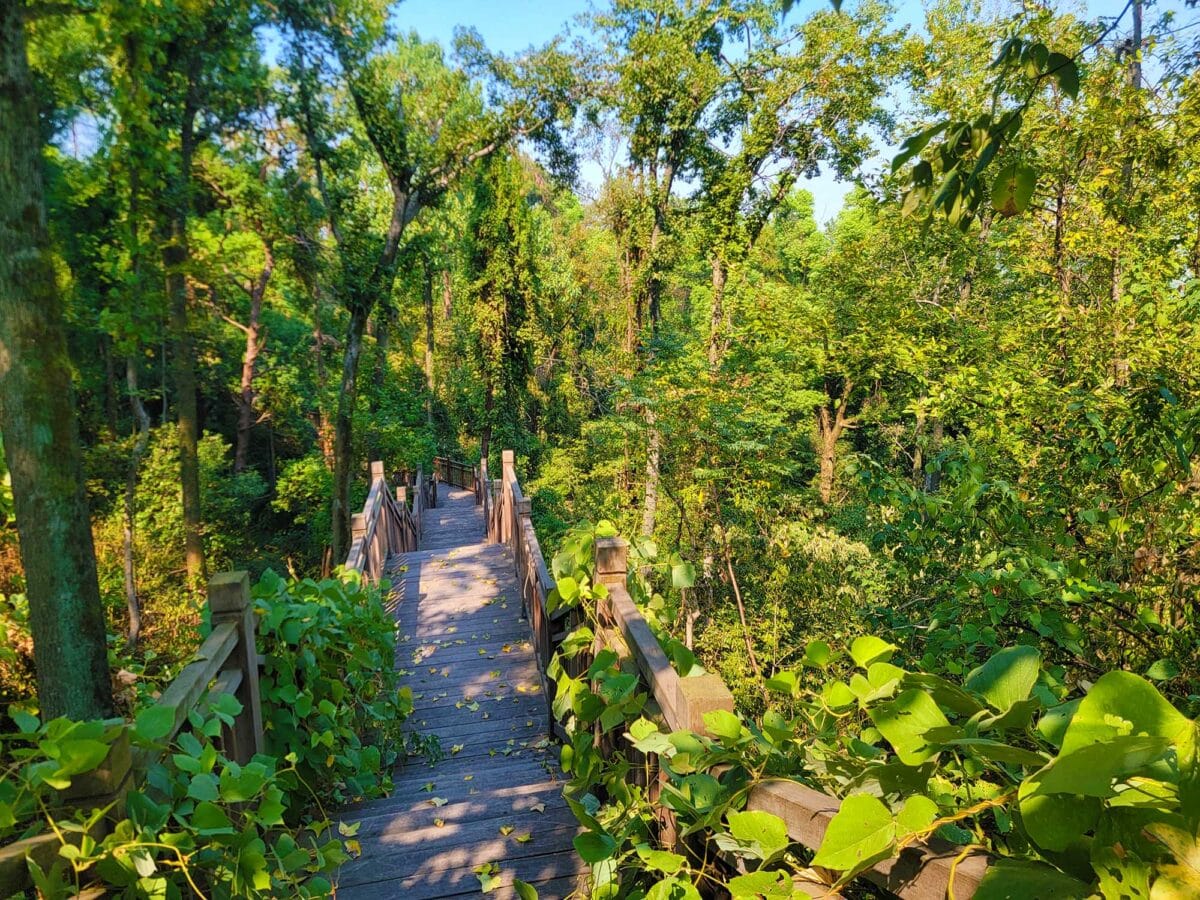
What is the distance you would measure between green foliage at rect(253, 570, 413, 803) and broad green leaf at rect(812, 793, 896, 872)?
2330mm

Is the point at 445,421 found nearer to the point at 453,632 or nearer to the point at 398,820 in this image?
the point at 453,632

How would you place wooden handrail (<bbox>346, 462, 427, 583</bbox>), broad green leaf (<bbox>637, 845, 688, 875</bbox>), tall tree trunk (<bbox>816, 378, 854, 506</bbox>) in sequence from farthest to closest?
tall tree trunk (<bbox>816, 378, 854, 506</bbox>) → wooden handrail (<bbox>346, 462, 427, 583</bbox>) → broad green leaf (<bbox>637, 845, 688, 875</bbox>)

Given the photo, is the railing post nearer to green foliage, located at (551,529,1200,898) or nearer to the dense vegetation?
the dense vegetation

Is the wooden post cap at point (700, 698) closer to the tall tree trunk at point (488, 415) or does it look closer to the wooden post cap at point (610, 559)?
the wooden post cap at point (610, 559)

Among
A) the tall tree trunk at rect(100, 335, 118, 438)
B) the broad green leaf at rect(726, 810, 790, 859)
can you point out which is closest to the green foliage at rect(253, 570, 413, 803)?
the broad green leaf at rect(726, 810, 790, 859)

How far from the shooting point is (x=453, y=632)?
6.36 m

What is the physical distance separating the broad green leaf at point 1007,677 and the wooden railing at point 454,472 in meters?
21.7

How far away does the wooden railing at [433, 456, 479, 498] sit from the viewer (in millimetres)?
23188

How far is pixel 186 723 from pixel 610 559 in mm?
1617

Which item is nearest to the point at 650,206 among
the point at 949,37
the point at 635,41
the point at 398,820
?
the point at 635,41

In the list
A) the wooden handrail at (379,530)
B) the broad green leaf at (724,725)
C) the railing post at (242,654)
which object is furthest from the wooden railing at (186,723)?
the wooden handrail at (379,530)

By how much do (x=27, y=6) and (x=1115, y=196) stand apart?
7.70 meters

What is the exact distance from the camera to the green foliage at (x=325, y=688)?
2.93 m

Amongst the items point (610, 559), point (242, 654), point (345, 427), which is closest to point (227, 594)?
point (242, 654)
